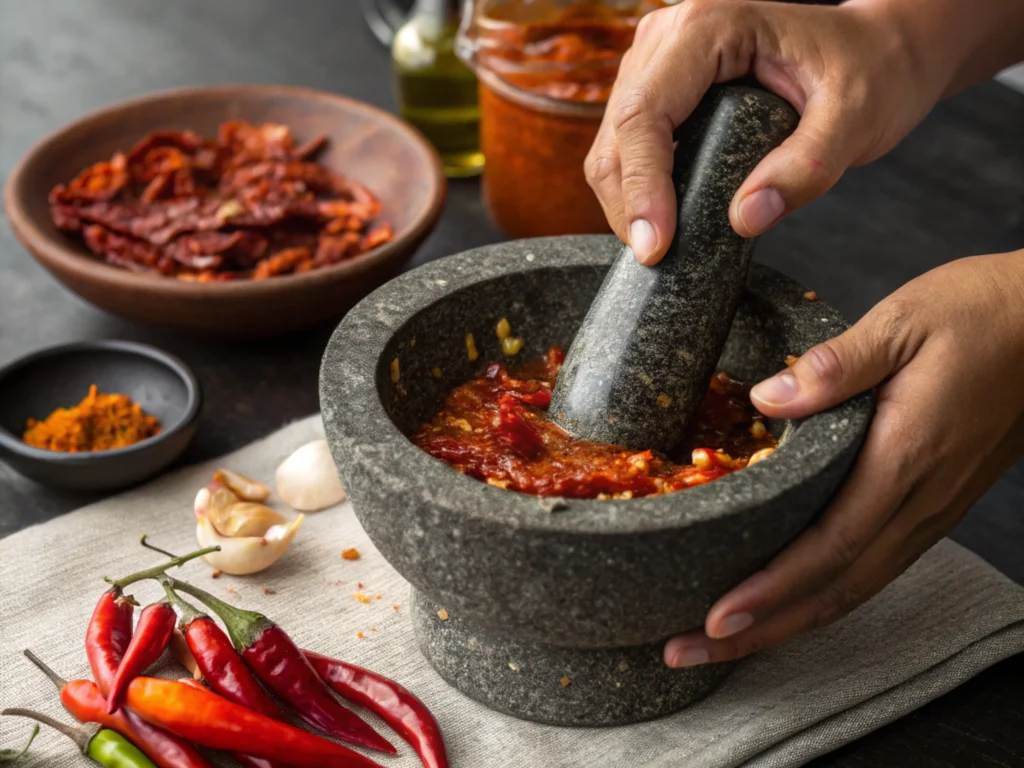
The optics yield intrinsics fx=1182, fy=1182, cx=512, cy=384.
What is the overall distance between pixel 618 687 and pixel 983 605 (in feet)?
1.96

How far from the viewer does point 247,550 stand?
1795 millimetres

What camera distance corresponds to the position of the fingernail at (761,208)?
1520 mm

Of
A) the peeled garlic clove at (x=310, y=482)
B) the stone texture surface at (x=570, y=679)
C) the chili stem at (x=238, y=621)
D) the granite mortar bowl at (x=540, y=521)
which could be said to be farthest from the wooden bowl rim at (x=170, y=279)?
the stone texture surface at (x=570, y=679)

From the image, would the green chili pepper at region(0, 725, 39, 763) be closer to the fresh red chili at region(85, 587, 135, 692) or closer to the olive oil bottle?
the fresh red chili at region(85, 587, 135, 692)

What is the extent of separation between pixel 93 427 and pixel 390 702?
31.1 inches

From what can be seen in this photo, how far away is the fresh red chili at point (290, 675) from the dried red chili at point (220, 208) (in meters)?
0.88

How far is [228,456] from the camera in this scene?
209 cm

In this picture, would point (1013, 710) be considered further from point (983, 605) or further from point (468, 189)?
point (468, 189)

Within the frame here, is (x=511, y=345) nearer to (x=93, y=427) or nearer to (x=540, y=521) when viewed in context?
(x=540, y=521)

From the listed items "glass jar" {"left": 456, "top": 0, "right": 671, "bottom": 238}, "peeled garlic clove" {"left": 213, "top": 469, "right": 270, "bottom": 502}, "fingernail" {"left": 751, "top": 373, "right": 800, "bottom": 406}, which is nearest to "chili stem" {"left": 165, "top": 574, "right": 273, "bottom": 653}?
"peeled garlic clove" {"left": 213, "top": 469, "right": 270, "bottom": 502}

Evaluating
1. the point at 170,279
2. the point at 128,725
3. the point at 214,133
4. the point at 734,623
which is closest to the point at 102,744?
the point at 128,725

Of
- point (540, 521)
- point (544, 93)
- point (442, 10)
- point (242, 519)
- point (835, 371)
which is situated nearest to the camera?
point (540, 521)

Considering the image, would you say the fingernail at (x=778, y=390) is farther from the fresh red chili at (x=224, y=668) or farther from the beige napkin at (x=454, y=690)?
the fresh red chili at (x=224, y=668)

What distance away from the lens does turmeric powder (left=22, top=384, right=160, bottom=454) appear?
1.98 meters
